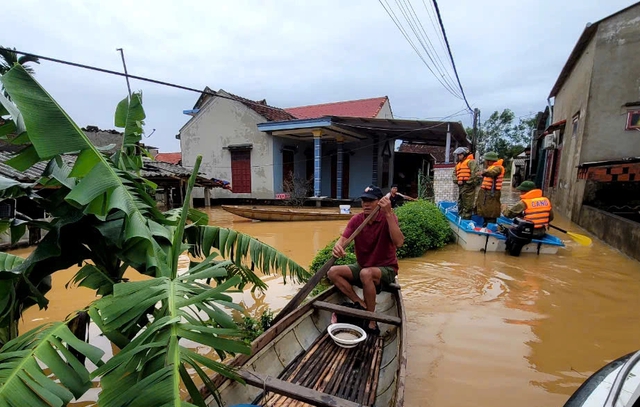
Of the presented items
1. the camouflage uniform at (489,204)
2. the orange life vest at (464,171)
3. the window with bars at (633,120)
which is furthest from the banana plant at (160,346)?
the window with bars at (633,120)

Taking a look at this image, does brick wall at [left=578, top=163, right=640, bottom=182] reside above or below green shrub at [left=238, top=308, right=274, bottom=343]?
above

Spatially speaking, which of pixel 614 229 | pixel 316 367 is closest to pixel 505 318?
pixel 316 367

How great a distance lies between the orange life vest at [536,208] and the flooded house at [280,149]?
8.41 meters

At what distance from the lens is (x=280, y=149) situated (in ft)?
55.6

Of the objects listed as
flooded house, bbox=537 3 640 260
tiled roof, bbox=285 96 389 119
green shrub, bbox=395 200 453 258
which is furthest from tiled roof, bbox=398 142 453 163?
green shrub, bbox=395 200 453 258

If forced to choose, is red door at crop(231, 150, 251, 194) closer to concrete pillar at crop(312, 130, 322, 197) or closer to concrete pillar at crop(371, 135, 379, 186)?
concrete pillar at crop(312, 130, 322, 197)

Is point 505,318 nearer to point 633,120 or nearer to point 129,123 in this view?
point 129,123

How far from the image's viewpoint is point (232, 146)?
1722 cm

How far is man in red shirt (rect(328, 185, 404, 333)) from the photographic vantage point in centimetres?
392

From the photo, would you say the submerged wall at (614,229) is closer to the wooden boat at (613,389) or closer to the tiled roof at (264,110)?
the wooden boat at (613,389)

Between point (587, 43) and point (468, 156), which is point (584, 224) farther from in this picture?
point (587, 43)

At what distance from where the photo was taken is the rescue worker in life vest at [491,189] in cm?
799

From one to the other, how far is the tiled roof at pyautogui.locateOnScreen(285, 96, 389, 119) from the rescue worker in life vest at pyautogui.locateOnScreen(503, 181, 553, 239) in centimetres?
1139

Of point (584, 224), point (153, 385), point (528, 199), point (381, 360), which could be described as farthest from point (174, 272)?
point (584, 224)
